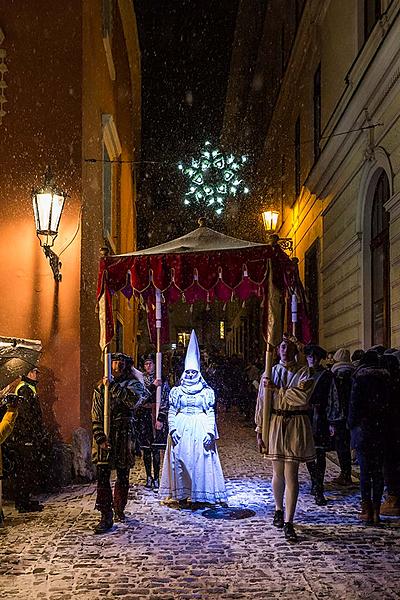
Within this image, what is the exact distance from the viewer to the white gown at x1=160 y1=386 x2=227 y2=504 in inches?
368

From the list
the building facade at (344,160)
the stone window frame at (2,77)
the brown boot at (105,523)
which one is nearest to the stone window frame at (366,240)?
the building facade at (344,160)

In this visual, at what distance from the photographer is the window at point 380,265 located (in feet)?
43.4

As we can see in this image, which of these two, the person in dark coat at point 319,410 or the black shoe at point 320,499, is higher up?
the person in dark coat at point 319,410

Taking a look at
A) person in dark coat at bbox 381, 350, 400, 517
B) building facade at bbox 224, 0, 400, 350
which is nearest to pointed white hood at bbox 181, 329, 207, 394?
person in dark coat at bbox 381, 350, 400, 517

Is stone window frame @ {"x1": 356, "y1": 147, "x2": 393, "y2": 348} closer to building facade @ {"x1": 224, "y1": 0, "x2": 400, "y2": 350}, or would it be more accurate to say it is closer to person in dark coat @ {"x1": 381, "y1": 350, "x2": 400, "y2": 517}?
building facade @ {"x1": 224, "y1": 0, "x2": 400, "y2": 350}

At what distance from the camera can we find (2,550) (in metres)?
7.20

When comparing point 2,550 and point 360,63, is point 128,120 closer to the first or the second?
point 360,63

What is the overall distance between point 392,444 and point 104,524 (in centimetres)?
337

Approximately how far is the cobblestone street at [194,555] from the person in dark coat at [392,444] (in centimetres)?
44

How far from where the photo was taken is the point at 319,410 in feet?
31.8

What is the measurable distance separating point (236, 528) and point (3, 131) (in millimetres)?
7069

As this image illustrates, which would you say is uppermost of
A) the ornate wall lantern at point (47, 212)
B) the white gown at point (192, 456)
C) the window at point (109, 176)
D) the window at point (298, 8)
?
the window at point (298, 8)

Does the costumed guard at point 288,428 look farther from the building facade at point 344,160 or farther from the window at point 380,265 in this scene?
the window at point 380,265

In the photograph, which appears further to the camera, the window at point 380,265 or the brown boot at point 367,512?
the window at point 380,265
